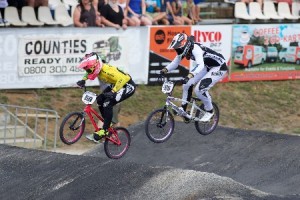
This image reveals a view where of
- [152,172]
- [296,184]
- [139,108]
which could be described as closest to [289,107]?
[139,108]

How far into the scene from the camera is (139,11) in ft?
75.7

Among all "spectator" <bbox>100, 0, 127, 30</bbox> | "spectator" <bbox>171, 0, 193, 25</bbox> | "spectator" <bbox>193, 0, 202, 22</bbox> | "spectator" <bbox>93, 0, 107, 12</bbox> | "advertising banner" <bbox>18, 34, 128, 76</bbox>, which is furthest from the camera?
"spectator" <bbox>193, 0, 202, 22</bbox>

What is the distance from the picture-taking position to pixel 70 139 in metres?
15.9

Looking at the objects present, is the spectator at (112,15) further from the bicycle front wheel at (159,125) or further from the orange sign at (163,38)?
the bicycle front wheel at (159,125)

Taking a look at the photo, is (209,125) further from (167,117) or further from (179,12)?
(179,12)

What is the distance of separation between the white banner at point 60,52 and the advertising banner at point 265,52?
3.11m

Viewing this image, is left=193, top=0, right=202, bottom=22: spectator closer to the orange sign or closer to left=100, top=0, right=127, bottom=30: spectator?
the orange sign

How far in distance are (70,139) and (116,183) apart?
3653 millimetres

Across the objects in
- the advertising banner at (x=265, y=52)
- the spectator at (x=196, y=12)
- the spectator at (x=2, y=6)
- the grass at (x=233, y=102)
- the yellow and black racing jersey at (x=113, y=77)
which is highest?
the spectator at (x=2, y=6)

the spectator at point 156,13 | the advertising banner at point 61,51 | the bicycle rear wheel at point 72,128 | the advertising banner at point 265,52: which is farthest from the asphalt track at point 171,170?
the advertising banner at point 265,52

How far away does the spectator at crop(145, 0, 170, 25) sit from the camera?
23.4 m

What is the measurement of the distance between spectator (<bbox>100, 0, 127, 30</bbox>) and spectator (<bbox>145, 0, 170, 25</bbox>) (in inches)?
40.5

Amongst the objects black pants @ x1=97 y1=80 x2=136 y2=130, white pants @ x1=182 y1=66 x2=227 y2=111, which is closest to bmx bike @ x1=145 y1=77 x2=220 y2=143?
white pants @ x1=182 y1=66 x2=227 y2=111

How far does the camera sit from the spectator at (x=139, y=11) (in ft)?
75.2
